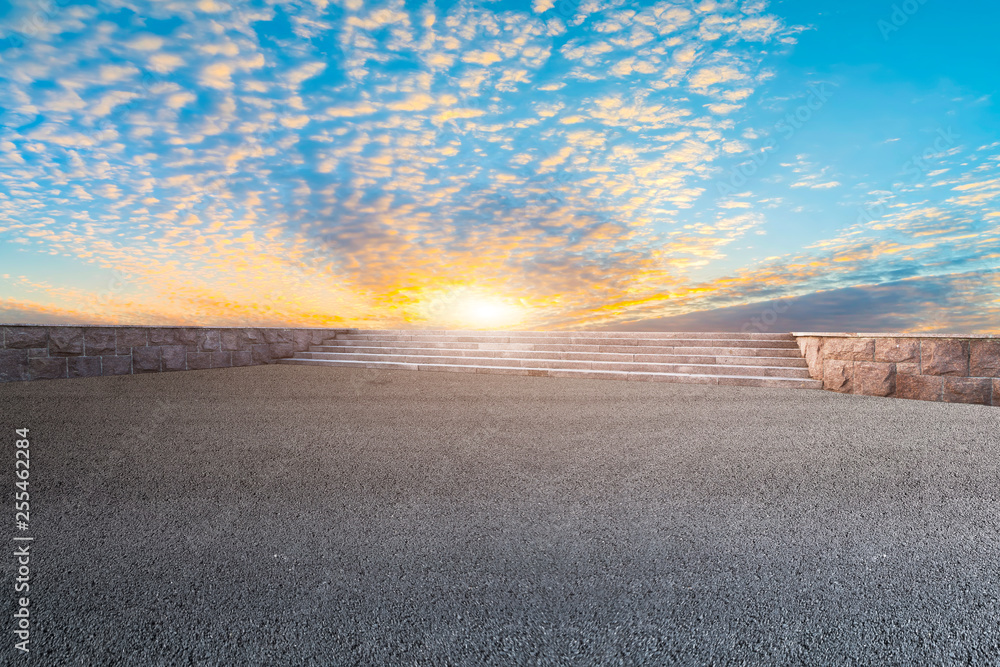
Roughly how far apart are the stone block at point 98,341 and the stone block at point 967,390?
1501 cm

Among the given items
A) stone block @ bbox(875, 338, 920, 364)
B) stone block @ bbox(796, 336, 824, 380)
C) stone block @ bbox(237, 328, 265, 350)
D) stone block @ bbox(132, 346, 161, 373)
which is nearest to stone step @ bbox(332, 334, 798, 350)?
stone block @ bbox(796, 336, 824, 380)

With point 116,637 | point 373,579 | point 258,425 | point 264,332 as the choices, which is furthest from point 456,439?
point 264,332

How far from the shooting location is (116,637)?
202 cm

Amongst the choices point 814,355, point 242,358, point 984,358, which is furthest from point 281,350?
point 984,358

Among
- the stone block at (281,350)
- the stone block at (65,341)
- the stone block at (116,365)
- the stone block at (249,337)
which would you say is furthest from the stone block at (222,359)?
the stone block at (65,341)

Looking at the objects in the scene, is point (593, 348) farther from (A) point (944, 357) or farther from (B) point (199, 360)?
(B) point (199, 360)

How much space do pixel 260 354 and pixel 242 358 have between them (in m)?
0.59

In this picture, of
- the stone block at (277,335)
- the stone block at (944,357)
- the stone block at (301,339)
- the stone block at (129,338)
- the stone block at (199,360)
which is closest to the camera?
the stone block at (944,357)

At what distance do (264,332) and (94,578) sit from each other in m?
12.4

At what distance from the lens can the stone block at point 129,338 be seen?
10844mm

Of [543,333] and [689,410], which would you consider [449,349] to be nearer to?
[543,333]

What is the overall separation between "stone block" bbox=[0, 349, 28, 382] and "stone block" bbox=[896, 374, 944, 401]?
1525 cm

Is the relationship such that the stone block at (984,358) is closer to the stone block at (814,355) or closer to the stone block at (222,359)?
the stone block at (814,355)

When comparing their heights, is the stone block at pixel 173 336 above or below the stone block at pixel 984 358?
above
